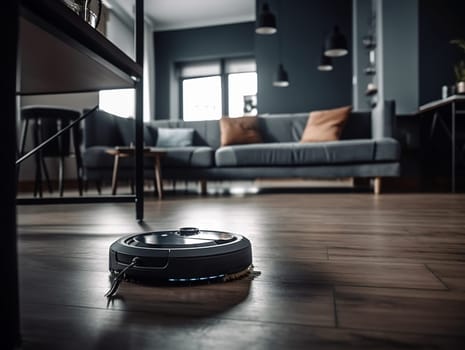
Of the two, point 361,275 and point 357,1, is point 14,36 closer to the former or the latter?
point 361,275

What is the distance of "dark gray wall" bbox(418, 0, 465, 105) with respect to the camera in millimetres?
3252

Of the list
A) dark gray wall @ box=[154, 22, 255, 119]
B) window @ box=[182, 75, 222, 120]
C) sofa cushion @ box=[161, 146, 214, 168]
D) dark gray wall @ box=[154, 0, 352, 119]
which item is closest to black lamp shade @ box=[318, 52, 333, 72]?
dark gray wall @ box=[154, 0, 352, 119]

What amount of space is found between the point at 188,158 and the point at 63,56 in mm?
2116

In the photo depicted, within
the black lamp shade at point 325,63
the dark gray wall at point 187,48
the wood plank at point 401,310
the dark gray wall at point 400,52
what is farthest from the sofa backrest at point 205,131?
the dark gray wall at point 187,48

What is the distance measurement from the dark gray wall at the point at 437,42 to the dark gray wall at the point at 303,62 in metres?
1.89

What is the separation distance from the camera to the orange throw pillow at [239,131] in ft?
10.2

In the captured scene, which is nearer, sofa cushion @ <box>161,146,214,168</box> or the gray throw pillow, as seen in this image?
sofa cushion @ <box>161,146,214,168</box>

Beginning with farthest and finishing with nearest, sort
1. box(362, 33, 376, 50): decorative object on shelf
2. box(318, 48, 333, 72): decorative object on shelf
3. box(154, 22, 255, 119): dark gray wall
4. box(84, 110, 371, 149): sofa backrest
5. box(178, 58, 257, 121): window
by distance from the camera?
box(178, 58, 257, 121): window
box(154, 22, 255, 119): dark gray wall
box(318, 48, 333, 72): decorative object on shelf
box(362, 33, 376, 50): decorative object on shelf
box(84, 110, 371, 149): sofa backrest

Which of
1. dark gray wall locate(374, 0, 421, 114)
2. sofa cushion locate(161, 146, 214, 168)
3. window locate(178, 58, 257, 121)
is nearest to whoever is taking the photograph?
sofa cushion locate(161, 146, 214, 168)

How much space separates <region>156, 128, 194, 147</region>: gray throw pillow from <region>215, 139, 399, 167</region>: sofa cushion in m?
0.61

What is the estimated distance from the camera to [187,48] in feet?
21.5

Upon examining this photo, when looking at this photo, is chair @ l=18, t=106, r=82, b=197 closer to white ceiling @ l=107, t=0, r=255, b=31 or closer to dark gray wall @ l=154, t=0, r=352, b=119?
dark gray wall @ l=154, t=0, r=352, b=119

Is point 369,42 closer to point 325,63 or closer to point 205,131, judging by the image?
point 325,63

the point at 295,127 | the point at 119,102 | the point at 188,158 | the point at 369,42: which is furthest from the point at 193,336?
the point at 119,102
